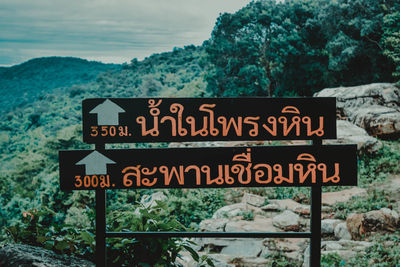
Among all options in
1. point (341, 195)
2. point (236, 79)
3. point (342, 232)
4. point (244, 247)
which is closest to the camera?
point (244, 247)

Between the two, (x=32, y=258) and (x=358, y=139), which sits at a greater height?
(x=358, y=139)

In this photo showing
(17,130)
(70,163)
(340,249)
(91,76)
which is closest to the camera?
(70,163)

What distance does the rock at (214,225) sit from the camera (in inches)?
280

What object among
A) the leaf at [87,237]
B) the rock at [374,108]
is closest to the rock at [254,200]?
the rock at [374,108]

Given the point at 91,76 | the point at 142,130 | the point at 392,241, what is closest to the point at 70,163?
the point at 142,130

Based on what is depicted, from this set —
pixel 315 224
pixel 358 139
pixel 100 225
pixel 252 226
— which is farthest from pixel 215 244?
pixel 358 139

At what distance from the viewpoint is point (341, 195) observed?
8.45m

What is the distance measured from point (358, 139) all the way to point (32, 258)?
1029 cm

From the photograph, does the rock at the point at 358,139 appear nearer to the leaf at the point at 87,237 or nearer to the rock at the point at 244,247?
the rock at the point at 244,247

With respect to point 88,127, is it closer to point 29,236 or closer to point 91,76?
point 29,236

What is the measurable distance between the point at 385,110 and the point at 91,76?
131 feet

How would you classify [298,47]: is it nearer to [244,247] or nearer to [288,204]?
[288,204]

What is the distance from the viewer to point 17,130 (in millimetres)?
36219

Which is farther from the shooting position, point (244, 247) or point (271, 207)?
point (271, 207)
